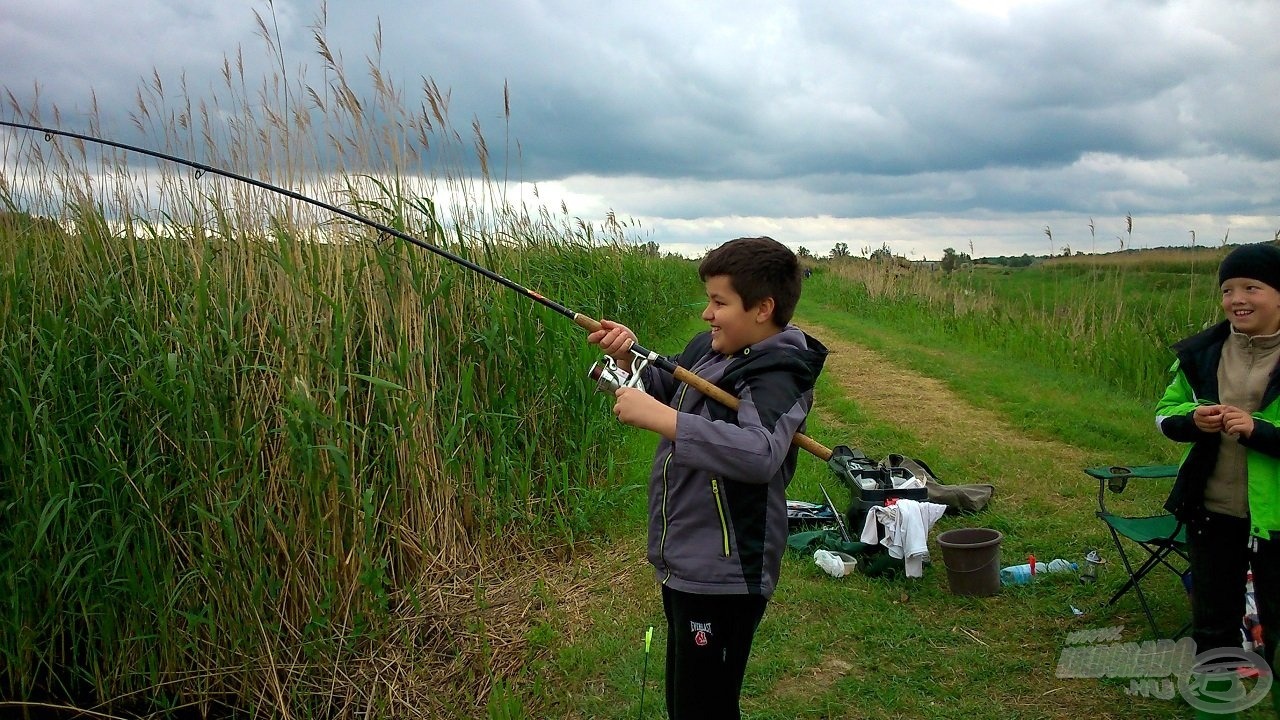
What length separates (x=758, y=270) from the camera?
212 cm

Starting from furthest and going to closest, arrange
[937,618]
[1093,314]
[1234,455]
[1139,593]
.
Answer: [1093,314] < [937,618] < [1139,593] < [1234,455]

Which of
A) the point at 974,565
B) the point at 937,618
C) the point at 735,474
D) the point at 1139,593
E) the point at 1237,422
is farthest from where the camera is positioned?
the point at 974,565

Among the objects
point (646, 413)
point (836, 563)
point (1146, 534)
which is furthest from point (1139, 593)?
point (646, 413)

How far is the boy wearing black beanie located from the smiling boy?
1.79m

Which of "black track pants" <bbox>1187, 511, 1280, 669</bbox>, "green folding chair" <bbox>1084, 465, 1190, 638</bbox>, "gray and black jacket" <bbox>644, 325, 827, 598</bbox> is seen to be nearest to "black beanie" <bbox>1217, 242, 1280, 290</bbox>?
"black track pants" <bbox>1187, 511, 1280, 669</bbox>

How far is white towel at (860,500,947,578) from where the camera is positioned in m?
4.29

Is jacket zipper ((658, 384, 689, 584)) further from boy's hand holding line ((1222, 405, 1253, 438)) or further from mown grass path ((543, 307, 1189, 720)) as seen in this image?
boy's hand holding line ((1222, 405, 1253, 438))

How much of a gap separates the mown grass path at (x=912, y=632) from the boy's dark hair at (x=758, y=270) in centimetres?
191

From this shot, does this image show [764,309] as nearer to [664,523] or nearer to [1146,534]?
[664,523]

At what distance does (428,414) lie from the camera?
3898 mm

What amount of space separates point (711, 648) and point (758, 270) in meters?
0.99

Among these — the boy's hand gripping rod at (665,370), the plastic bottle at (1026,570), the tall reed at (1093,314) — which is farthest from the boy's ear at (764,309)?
the tall reed at (1093,314)

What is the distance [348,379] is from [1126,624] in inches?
144

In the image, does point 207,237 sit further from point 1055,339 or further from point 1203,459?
point 1055,339
